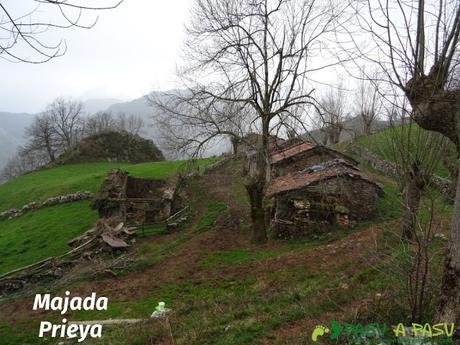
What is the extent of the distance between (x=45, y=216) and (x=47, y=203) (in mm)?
3788

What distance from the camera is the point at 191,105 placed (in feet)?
44.9

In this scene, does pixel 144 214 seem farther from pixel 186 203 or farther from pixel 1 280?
pixel 1 280

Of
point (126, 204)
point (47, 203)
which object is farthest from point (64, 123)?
point (126, 204)

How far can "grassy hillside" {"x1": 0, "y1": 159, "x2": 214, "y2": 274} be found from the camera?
1917 centimetres

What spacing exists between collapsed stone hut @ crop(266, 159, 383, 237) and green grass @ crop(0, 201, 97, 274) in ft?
38.9

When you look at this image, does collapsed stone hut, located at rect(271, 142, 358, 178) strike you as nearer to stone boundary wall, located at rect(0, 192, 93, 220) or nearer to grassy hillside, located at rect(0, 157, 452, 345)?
grassy hillside, located at rect(0, 157, 452, 345)

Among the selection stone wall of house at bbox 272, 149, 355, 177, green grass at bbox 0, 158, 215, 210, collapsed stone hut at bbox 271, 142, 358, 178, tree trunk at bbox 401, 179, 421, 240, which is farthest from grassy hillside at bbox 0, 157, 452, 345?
green grass at bbox 0, 158, 215, 210

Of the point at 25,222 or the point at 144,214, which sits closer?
the point at 144,214

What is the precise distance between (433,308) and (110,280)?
1079cm

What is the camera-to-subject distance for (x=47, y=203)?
29.5m

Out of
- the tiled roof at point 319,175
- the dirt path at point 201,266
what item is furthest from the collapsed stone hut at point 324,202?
the dirt path at point 201,266

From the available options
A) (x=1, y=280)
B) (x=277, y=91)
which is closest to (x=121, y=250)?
(x=1, y=280)

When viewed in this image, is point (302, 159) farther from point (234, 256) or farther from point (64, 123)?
point (64, 123)

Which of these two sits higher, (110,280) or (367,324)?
(367,324)
